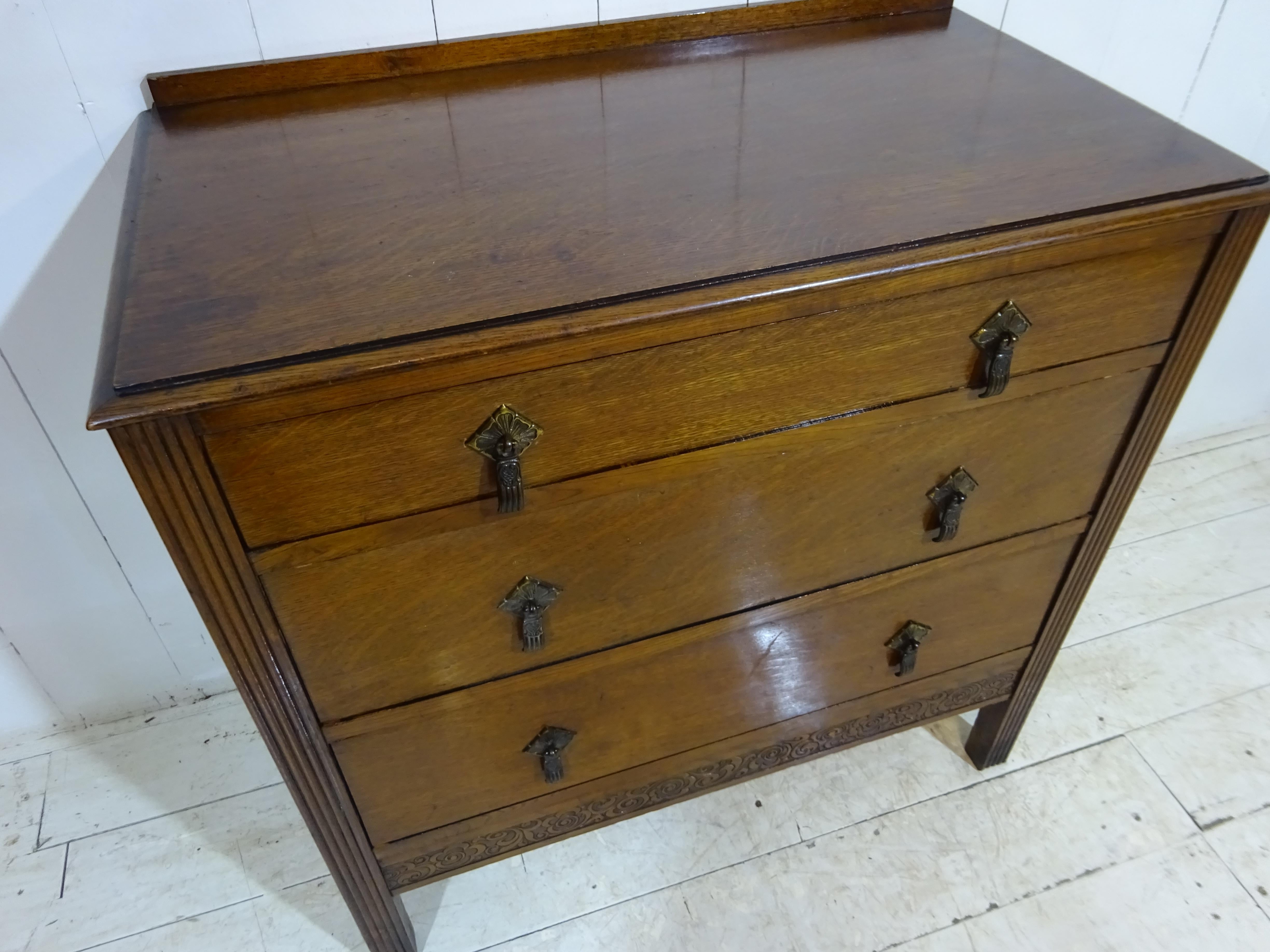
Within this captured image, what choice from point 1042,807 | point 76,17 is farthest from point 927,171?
point 1042,807

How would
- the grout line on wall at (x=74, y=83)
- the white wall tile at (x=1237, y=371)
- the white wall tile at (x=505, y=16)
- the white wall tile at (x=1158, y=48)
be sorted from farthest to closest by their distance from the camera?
the white wall tile at (x=1237, y=371)
the white wall tile at (x=1158, y=48)
the white wall tile at (x=505, y=16)
the grout line on wall at (x=74, y=83)

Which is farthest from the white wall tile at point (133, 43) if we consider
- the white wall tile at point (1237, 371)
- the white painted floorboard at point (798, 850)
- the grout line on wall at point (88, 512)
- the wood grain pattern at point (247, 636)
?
the white wall tile at point (1237, 371)

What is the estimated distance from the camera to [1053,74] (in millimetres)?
978

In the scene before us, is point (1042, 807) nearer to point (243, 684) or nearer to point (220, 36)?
point (243, 684)

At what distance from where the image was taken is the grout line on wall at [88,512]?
1087mm

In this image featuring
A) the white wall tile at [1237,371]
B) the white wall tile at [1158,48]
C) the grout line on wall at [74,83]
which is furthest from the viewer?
the white wall tile at [1237,371]

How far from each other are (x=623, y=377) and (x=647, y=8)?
1.89 ft

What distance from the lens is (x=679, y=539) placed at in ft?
2.85

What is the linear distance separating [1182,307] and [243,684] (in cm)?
96

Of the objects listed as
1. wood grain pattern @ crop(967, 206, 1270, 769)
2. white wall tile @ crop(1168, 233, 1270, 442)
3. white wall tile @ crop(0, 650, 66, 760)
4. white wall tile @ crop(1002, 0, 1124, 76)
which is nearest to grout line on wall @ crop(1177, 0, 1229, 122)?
white wall tile @ crop(1002, 0, 1124, 76)

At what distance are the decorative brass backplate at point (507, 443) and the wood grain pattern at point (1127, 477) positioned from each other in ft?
2.21

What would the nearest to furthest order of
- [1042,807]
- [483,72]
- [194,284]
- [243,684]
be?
1. [194,284]
2. [243,684]
3. [483,72]
4. [1042,807]

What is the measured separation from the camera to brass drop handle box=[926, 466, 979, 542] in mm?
937

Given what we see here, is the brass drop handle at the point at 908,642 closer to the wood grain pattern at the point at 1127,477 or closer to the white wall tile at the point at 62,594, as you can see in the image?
the wood grain pattern at the point at 1127,477
